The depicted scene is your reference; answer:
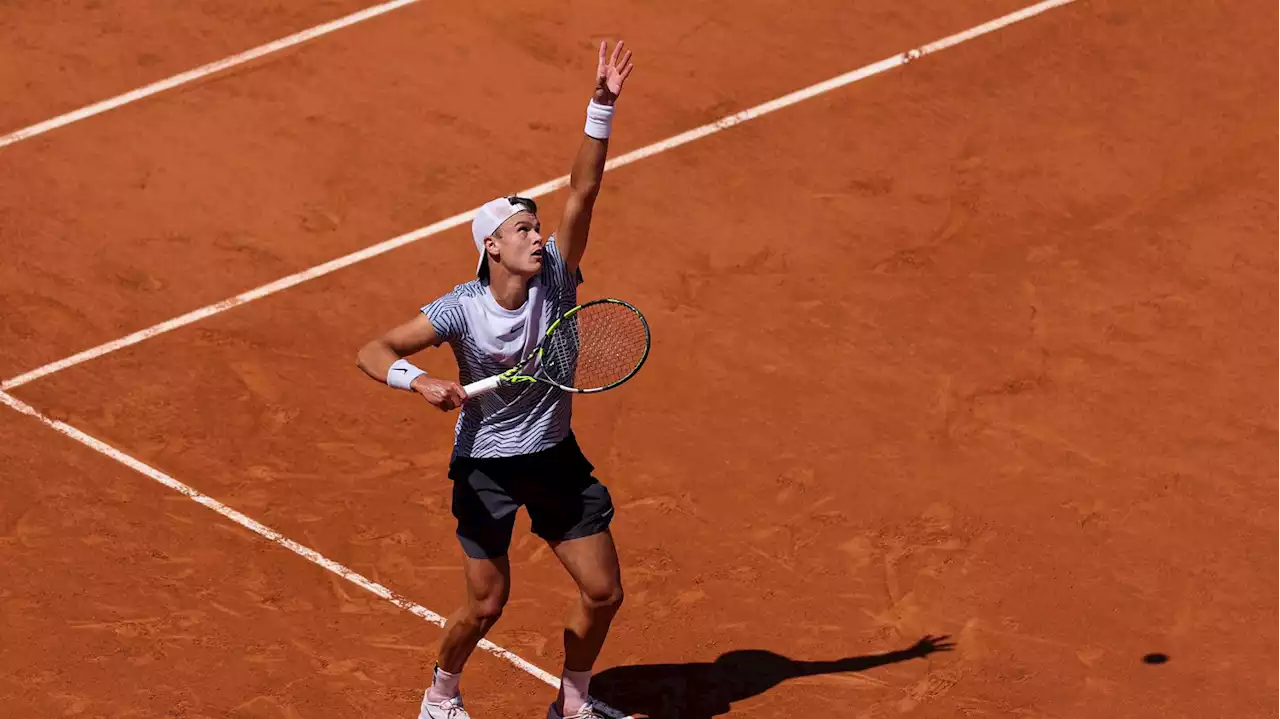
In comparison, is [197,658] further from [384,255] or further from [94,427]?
[384,255]

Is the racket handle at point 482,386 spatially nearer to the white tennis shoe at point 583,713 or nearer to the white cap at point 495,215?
the white cap at point 495,215

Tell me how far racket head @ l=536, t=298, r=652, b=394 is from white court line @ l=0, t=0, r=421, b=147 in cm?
643

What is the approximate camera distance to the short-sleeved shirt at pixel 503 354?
387 inches

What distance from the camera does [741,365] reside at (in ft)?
44.9

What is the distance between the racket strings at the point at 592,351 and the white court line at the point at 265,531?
72.5 inches

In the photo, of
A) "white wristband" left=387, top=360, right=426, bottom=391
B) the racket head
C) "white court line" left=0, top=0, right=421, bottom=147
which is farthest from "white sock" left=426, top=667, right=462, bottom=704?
"white court line" left=0, top=0, right=421, bottom=147

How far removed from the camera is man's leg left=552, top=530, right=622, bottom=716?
10016 millimetres

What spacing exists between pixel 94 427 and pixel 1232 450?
23.5 feet

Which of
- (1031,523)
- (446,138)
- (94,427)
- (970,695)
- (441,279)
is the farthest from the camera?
(446,138)

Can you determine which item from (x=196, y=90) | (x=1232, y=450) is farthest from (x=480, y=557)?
(x=196, y=90)

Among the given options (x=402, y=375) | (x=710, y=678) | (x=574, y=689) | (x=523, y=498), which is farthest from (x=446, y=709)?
(x=402, y=375)

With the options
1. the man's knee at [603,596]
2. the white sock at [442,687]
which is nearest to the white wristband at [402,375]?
the man's knee at [603,596]

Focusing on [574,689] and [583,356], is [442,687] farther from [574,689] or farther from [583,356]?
[583,356]

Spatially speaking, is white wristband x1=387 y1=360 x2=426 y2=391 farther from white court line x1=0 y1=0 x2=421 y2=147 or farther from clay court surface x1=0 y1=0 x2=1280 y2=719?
white court line x1=0 y1=0 x2=421 y2=147
